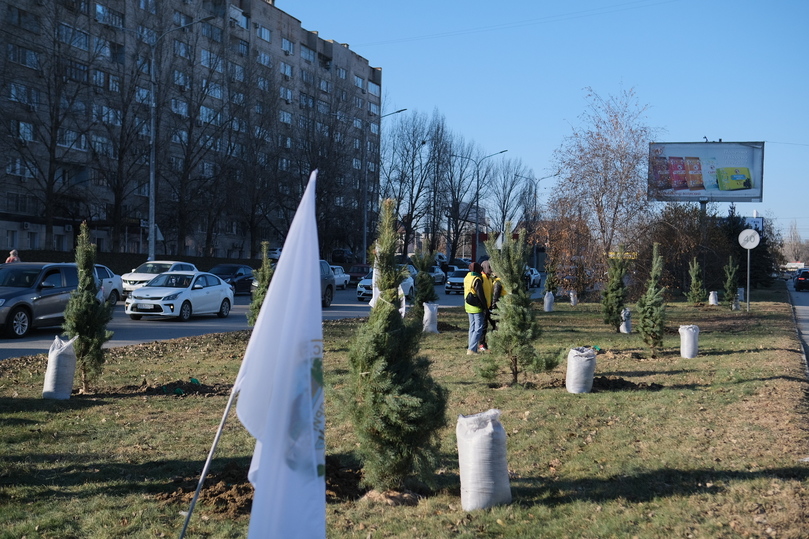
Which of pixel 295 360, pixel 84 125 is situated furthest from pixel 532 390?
pixel 84 125

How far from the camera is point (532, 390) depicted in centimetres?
1014

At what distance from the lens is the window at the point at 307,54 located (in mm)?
75625

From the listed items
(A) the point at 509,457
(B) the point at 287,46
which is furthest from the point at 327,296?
(B) the point at 287,46

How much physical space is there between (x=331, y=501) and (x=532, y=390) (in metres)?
5.19

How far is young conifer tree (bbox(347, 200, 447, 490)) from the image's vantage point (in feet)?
17.8

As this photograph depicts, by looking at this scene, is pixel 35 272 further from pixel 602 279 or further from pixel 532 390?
pixel 602 279

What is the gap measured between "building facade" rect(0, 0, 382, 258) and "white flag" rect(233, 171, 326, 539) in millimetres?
30920

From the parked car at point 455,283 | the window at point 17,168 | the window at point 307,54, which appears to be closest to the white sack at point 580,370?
the parked car at point 455,283

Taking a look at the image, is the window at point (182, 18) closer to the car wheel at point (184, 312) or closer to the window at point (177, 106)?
the window at point (177, 106)

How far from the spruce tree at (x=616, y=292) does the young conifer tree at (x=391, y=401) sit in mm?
13776

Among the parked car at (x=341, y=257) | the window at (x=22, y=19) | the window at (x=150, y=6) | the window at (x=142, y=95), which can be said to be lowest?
the parked car at (x=341, y=257)

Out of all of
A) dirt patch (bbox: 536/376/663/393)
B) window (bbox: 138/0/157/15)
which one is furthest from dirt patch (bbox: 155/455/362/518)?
window (bbox: 138/0/157/15)

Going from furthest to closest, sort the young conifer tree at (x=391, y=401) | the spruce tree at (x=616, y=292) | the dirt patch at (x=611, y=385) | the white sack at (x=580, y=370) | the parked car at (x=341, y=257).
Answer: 1. the parked car at (x=341, y=257)
2. the spruce tree at (x=616, y=292)
3. the dirt patch at (x=611, y=385)
4. the white sack at (x=580, y=370)
5. the young conifer tree at (x=391, y=401)

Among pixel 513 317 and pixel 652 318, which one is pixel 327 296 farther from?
pixel 513 317
